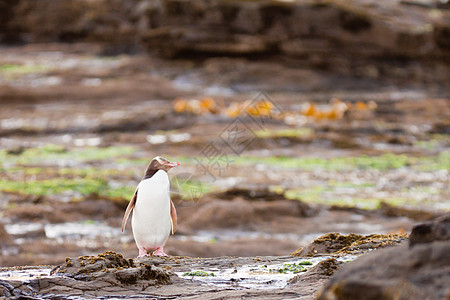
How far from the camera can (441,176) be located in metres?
14.4

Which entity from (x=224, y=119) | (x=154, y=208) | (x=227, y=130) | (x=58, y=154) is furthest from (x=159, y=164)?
(x=224, y=119)

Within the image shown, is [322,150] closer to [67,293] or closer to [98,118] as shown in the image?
[98,118]

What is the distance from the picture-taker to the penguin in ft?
18.9

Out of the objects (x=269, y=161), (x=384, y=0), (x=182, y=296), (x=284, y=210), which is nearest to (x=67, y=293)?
(x=182, y=296)

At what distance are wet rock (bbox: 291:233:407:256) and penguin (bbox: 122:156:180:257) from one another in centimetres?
111

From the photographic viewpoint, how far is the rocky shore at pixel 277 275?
240 cm

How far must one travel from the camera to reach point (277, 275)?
454cm

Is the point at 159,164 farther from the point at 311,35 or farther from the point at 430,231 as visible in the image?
the point at 311,35

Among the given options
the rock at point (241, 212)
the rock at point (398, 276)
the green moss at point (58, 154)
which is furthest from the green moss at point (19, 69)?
the rock at point (398, 276)

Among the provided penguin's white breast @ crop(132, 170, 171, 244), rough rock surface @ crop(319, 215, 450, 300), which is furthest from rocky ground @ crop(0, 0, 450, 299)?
penguin's white breast @ crop(132, 170, 171, 244)

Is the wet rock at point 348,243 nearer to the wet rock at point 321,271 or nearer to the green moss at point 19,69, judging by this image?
the wet rock at point 321,271

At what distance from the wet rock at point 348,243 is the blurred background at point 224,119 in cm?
232

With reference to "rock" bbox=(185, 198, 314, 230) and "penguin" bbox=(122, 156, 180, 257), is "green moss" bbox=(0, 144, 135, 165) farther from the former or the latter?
"penguin" bbox=(122, 156, 180, 257)

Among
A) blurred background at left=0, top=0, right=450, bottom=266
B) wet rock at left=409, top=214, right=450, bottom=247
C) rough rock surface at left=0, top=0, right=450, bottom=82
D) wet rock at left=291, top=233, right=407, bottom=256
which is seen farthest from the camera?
rough rock surface at left=0, top=0, right=450, bottom=82
